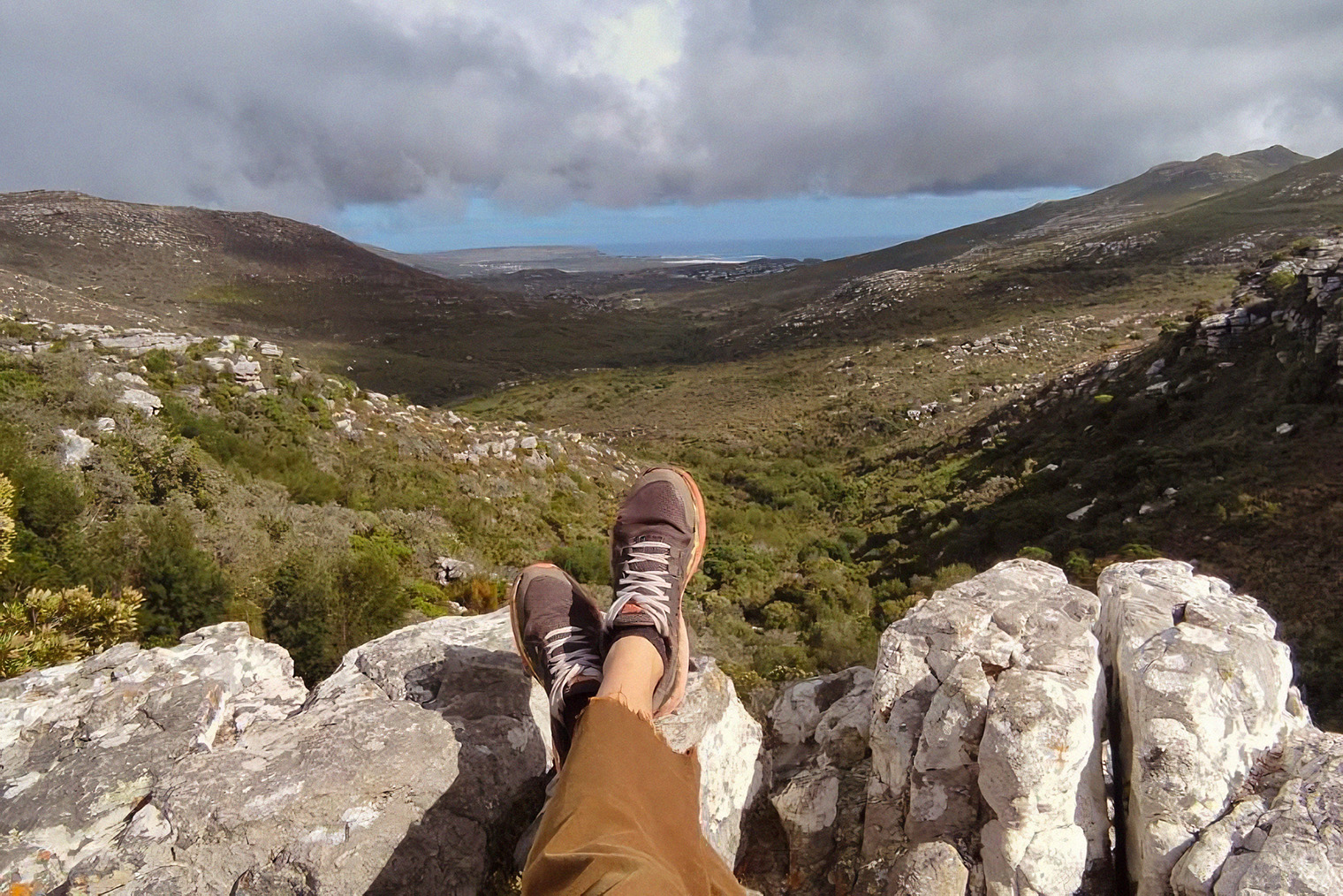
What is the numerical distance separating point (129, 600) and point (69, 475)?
4.30 meters

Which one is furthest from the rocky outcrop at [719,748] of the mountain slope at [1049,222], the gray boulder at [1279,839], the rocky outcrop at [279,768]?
the mountain slope at [1049,222]

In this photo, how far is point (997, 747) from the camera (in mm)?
2996

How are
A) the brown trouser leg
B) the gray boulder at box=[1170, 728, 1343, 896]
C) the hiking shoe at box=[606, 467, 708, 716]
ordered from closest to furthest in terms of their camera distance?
the brown trouser leg < the gray boulder at box=[1170, 728, 1343, 896] < the hiking shoe at box=[606, 467, 708, 716]

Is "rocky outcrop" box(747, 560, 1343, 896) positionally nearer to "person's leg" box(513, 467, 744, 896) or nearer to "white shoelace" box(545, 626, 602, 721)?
"person's leg" box(513, 467, 744, 896)

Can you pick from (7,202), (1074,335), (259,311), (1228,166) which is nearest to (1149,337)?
(1074,335)

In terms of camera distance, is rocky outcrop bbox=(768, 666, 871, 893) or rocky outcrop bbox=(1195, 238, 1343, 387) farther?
rocky outcrop bbox=(1195, 238, 1343, 387)

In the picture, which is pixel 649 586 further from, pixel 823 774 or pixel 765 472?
pixel 765 472

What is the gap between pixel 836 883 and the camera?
319 centimetres

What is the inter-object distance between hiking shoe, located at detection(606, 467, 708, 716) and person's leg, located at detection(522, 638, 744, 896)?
52cm

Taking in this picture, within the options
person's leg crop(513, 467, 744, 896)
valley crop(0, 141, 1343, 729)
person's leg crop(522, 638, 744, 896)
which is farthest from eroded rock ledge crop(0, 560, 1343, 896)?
valley crop(0, 141, 1343, 729)

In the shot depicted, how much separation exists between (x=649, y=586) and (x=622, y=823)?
174cm

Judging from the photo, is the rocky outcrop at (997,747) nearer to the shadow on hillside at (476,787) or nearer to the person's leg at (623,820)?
the person's leg at (623,820)

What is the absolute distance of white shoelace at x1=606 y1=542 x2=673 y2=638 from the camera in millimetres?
3660

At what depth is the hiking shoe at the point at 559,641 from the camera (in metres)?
3.23
